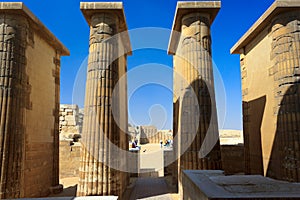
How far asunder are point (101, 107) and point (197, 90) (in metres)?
2.68

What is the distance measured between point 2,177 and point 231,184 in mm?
5250

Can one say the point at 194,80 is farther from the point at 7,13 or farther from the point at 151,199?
the point at 7,13

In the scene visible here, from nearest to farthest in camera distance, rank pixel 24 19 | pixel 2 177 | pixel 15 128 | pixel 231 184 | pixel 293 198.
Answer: pixel 293 198
pixel 231 184
pixel 2 177
pixel 15 128
pixel 24 19

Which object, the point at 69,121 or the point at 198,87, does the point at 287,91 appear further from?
the point at 69,121

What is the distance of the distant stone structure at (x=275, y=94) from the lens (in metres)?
5.53

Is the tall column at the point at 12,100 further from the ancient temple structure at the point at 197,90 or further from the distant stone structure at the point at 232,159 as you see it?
the distant stone structure at the point at 232,159

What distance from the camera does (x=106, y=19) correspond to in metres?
6.20

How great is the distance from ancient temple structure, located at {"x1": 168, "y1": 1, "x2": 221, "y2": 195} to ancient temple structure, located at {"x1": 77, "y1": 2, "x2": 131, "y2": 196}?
1931 millimetres

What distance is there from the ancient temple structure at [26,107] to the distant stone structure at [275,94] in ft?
22.3

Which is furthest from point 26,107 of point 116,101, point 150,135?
point 150,135

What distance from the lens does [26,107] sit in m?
6.27

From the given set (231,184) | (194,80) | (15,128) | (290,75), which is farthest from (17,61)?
(290,75)

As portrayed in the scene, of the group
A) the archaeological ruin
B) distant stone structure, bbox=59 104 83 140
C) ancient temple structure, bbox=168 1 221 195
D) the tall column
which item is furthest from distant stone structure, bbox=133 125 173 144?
the tall column

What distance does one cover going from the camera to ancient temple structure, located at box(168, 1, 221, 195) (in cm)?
600
